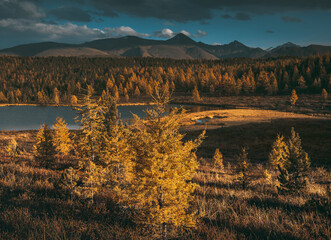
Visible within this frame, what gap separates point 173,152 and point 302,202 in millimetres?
4606

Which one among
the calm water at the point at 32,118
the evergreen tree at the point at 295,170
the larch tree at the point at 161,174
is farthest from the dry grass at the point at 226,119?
the larch tree at the point at 161,174

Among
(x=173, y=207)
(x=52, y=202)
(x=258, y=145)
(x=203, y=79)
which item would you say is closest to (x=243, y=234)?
(x=173, y=207)

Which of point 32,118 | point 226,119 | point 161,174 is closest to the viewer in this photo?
point 161,174

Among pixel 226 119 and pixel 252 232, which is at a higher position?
pixel 252 232

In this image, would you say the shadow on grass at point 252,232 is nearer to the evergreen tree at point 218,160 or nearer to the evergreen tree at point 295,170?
the evergreen tree at point 295,170

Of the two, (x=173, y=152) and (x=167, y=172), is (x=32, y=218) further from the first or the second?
(x=173, y=152)

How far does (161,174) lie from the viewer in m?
4.92

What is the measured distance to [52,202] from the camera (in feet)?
21.3

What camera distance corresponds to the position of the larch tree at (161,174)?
4809mm

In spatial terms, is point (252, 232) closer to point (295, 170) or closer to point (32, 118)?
Answer: point (295, 170)

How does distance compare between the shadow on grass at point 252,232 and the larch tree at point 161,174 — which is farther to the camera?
the larch tree at point 161,174

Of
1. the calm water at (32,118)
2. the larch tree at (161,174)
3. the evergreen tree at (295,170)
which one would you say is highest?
the larch tree at (161,174)

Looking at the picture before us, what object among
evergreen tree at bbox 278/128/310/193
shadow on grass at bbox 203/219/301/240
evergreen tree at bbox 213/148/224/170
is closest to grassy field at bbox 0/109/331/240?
Answer: shadow on grass at bbox 203/219/301/240

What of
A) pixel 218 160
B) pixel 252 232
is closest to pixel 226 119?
pixel 218 160
